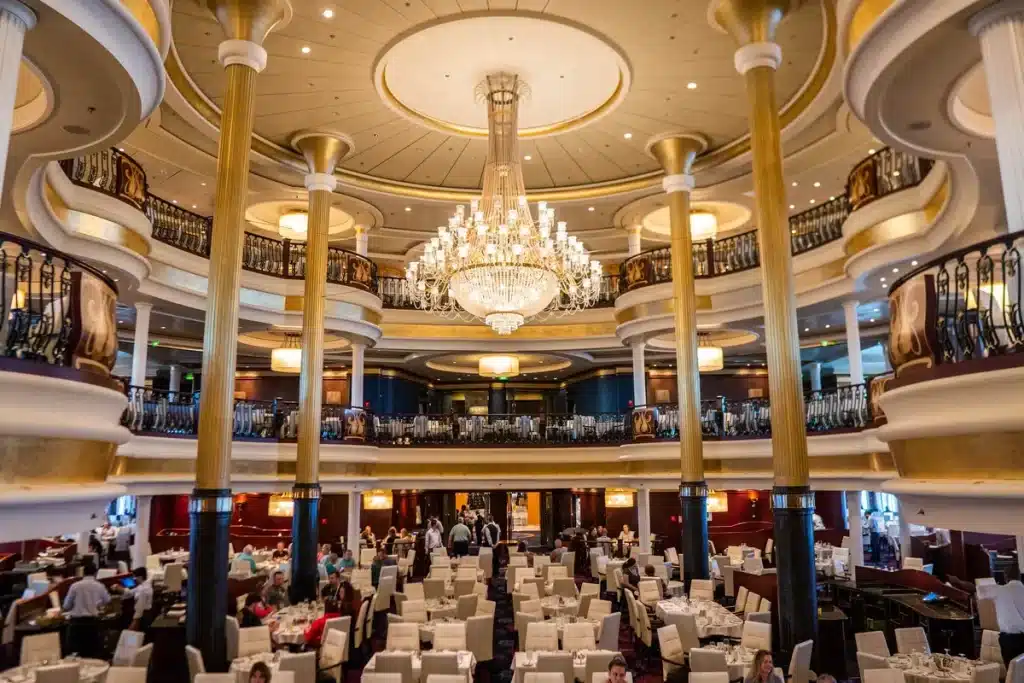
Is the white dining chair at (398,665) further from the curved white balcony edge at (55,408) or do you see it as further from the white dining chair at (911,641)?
the white dining chair at (911,641)

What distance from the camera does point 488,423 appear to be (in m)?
18.8

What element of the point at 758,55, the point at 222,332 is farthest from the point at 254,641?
the point at 758,55

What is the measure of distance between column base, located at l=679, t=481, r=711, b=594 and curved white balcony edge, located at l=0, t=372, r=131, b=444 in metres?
9.52

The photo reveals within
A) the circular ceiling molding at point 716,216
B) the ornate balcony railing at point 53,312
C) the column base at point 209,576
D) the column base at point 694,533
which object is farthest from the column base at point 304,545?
the circular ceiling molding at point 716,216

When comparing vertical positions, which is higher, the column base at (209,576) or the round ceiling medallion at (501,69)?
the round ceiling medallion at (501,69)

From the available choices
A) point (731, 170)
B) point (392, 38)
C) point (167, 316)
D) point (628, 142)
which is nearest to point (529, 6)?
point (392, 38)

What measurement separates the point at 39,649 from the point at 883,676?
8.22 m

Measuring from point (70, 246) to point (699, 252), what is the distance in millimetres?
12061

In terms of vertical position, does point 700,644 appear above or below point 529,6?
below

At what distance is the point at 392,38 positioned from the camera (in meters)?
10.4

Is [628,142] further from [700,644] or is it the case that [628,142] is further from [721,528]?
[721,528]

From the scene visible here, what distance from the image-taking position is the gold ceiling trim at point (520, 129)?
12094 mm

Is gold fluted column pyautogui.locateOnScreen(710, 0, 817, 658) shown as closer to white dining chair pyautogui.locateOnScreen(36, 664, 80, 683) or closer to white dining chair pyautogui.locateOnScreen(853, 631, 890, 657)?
white dining chair pyautogui.locateOnScreen(853, 631, 890, 657)

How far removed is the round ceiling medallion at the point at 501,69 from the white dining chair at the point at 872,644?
824 centimetres
